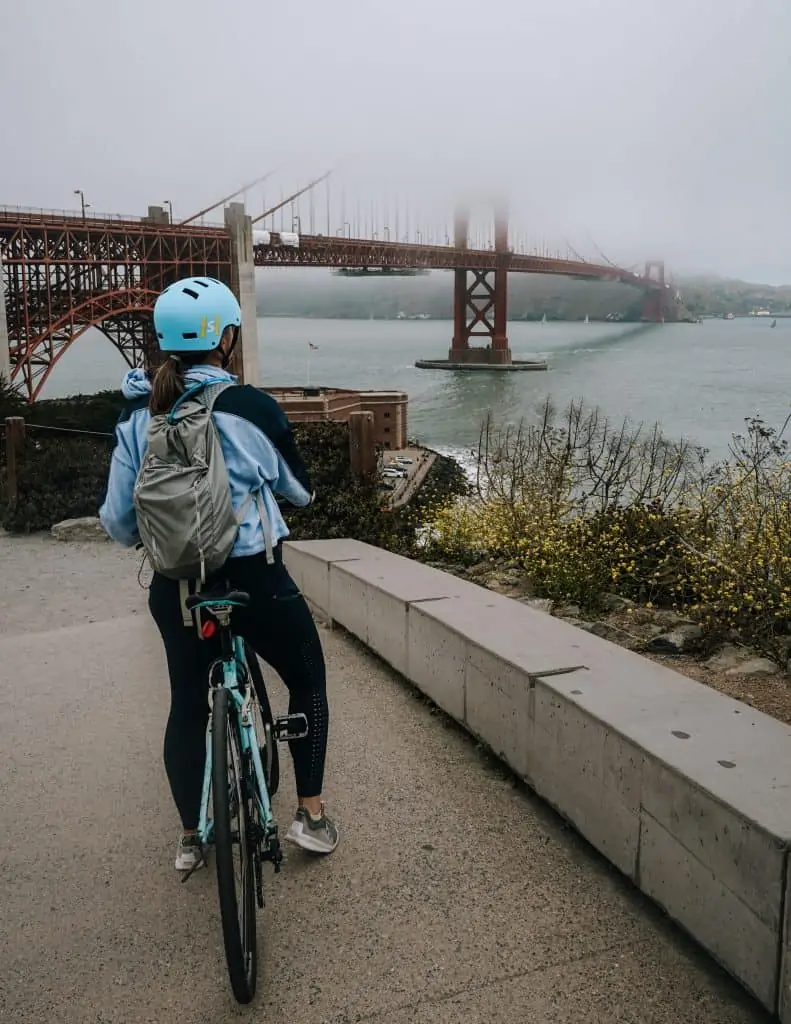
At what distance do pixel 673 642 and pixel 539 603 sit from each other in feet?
2.92

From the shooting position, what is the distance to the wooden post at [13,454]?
31.2 ft

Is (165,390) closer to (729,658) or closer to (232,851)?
(232,851)

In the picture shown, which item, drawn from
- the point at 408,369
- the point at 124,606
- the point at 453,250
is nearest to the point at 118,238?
the point at 453,250

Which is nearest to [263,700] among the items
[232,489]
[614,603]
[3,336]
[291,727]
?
[291,727]

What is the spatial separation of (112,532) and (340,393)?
111 ft

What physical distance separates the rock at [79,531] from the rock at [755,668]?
5.95 metres

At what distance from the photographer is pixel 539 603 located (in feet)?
16.9

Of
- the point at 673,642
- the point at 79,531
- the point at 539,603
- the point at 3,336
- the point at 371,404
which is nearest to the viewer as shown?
the point at 673,642

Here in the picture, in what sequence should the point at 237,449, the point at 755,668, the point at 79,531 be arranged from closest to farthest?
the point at 237,449 → the point at 755,668 → the point at 79,531

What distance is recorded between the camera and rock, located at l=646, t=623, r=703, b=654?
4.38 m

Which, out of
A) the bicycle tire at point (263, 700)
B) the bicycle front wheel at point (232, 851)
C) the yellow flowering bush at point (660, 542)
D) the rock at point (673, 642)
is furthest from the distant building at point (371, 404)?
the bicycle front wheel at point (232, 851)

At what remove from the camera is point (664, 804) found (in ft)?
7.23

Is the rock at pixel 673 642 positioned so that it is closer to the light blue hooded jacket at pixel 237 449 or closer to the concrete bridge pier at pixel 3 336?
the light blue hooded jacket at pixel 237 449

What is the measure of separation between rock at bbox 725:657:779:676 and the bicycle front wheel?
244 cm
